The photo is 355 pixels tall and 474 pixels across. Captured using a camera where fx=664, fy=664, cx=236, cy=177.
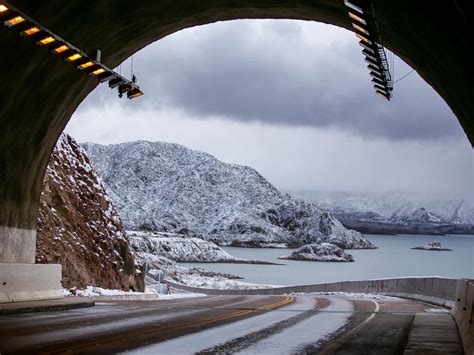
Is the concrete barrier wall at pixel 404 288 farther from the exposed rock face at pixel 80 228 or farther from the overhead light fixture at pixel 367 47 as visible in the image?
the exposed rock face at pixel 80 228

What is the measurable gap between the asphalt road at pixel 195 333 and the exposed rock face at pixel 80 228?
8769 mm

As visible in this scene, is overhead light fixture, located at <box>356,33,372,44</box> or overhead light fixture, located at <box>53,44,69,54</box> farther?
overhead light fixture, located at <box>53,44,69,54</box>

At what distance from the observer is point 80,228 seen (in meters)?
30.1

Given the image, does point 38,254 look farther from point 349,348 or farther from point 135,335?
point 349,348

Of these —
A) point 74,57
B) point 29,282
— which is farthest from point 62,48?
point 29,282

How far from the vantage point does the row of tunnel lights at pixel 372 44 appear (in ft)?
38.6

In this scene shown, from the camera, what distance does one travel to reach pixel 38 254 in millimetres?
25844

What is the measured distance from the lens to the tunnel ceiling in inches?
440

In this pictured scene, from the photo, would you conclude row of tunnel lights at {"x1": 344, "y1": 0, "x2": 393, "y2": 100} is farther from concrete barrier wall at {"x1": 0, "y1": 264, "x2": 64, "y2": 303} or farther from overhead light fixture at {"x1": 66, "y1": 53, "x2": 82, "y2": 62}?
concrete barrier wall at {"x1": 0, "y1": 264, "x2": 64, "y2": 303}

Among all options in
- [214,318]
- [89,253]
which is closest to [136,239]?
[89,253]

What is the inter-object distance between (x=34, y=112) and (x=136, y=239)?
594 ft

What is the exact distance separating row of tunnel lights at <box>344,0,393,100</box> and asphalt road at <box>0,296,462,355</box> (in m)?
5.84

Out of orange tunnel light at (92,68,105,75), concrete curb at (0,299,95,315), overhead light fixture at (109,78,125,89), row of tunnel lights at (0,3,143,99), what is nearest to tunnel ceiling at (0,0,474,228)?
row of tunnel lights at (0,3,143,99)

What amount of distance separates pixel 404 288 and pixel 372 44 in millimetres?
25046
